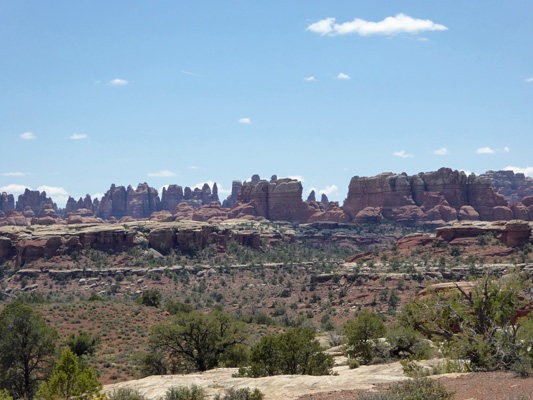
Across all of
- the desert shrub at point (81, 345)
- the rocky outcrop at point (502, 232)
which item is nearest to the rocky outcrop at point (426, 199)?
the rocky outcrop at point (502, 232)

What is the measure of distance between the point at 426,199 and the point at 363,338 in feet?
395

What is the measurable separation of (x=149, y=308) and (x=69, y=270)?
40.9 m

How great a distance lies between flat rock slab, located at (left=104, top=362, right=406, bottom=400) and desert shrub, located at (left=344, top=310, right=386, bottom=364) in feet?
13.0

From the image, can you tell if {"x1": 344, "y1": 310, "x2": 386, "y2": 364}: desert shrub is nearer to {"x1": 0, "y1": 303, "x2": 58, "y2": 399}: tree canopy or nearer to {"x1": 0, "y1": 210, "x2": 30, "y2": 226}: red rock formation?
{"x1": 0, "y1": 303, "x2": 58, "y2": 399}: tree canopy

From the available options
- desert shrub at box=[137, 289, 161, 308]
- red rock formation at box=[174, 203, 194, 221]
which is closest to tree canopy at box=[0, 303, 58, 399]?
desert shrub at box=[137, 289, 161, 308]

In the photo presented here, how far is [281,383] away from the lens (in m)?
19.0

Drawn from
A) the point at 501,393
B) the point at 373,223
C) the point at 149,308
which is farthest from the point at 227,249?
the point at 501,393

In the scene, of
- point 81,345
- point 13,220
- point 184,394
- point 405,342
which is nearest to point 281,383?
point 184,394

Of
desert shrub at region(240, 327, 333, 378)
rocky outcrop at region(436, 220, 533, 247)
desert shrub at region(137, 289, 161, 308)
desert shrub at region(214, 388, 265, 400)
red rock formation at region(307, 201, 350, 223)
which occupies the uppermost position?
red rock formation at region(307, 201, 350, 223)

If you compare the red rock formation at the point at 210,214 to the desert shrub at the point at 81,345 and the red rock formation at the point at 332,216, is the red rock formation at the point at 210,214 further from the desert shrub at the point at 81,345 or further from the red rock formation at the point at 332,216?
the desert shrub at the point at 81,345

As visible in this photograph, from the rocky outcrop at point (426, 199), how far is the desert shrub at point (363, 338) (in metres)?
112

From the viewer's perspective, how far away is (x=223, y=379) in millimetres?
21766

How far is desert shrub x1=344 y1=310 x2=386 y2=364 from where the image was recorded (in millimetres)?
27172

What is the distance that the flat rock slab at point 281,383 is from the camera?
17672 millimetres
